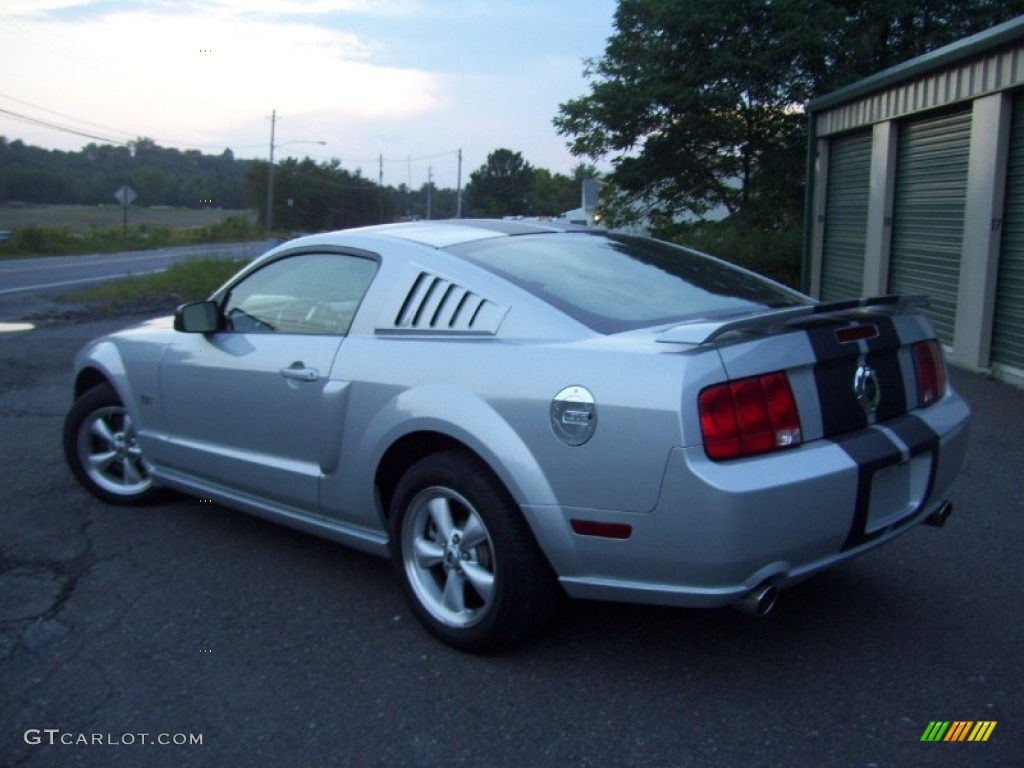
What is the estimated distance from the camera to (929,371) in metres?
3.89

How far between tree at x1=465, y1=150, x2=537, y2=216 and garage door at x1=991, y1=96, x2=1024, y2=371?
6571cm

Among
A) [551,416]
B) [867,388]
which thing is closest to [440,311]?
[551,416]

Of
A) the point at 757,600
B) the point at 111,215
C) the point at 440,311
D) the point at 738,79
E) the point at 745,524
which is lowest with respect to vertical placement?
the point at 757,600

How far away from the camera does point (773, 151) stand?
21844 mm

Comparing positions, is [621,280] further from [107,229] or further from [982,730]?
[107,229]

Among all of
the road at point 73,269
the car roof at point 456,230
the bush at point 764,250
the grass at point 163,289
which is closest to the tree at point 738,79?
the bush at point 764,250

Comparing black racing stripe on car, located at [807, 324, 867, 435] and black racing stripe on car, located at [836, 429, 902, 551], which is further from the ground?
black racing stripe on car, located at [807, 324, 867, 435]

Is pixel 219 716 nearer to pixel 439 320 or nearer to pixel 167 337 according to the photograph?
pixel 439 320

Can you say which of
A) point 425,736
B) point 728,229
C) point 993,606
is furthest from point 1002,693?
point 728,229

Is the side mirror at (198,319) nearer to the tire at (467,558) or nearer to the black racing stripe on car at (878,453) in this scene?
the tire at (467,558)

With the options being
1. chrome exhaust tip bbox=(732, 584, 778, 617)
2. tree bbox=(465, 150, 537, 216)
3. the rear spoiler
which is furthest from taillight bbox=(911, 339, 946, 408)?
tree bbox=(465, 150, 537, 216)

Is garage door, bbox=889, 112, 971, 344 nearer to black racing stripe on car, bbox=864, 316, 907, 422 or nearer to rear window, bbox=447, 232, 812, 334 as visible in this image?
rear window, bbox=447, 232, 812, 334

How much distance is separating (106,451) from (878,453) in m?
4.06

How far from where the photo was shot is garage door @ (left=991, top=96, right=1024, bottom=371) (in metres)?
9.16
